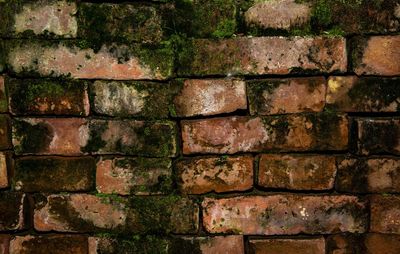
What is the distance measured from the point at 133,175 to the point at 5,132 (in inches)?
12.3

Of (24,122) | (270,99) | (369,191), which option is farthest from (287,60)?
(24,122)

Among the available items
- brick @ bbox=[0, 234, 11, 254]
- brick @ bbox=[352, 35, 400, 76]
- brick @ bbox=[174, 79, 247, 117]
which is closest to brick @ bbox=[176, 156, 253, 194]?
brick @ bbox=[174, 79, 247, 117]

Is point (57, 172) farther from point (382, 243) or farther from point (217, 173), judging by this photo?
point (382, 243)

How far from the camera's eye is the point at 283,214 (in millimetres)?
809

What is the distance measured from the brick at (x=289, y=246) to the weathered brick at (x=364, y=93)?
32cm

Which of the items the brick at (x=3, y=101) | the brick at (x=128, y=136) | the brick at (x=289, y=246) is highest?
the brick at (x=3, y=101)

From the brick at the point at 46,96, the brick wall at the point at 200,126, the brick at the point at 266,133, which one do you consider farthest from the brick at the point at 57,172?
the brick at the point at 266,133

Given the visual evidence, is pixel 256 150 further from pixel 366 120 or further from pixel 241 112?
pixel 366 120

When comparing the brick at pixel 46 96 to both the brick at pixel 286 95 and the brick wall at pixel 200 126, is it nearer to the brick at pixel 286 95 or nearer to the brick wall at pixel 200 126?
the brick wall at pixel 200 126

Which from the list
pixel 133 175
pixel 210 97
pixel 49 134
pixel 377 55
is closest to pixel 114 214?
pixel 133 175

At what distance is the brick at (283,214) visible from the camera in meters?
0.80

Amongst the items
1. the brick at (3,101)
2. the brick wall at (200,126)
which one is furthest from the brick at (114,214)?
the brick at (3,101)

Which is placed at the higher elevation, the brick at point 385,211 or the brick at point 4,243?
the brick at point 385,211

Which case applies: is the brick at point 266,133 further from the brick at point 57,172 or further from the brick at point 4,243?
the brick at point 4,243
